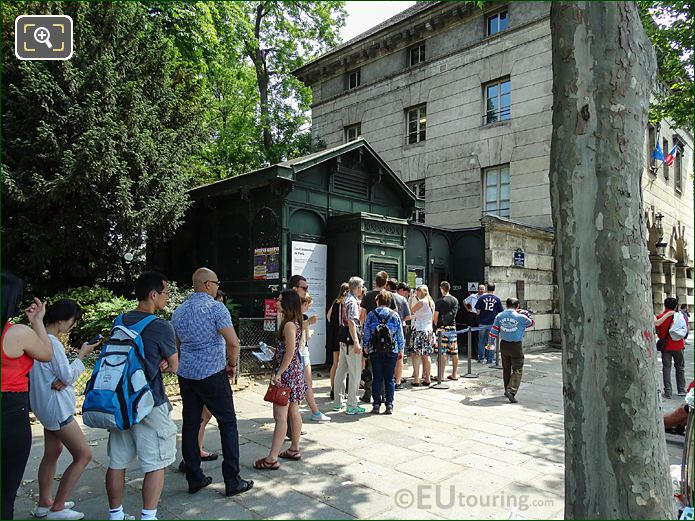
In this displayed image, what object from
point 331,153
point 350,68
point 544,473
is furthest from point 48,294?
point 350,68

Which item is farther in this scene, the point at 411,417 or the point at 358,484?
the point at 411,417

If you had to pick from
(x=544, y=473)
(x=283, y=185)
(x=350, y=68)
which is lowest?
(x=544, y=473)

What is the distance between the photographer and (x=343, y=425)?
6.62 metres

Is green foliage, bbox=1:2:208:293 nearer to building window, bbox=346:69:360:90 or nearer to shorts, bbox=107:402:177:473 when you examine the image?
shorts, bbox=107:402:177:473

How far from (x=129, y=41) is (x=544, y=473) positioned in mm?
12082

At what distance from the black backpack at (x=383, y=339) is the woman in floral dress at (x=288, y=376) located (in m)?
2.07

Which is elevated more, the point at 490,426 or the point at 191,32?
the point at 191,32

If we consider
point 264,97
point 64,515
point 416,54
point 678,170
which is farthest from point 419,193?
point 64,515

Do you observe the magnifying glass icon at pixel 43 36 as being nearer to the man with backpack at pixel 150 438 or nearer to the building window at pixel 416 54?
the man with backpack at pixel 150 438

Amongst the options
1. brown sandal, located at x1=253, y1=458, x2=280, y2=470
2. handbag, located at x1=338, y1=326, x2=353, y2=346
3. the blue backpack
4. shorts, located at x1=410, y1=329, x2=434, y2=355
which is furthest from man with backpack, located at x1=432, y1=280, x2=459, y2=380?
the blue backpack

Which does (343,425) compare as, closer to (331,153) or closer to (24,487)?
(24,487)

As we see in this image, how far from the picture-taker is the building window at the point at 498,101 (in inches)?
682

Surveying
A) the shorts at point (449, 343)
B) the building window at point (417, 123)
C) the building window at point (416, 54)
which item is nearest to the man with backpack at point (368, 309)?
the shorts at point (449, 343)

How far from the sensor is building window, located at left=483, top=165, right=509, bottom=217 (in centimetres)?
1744
